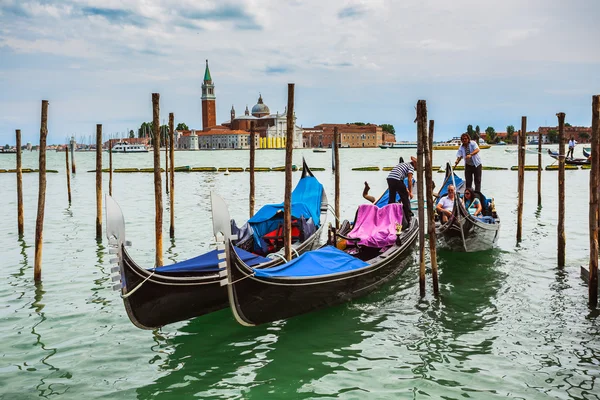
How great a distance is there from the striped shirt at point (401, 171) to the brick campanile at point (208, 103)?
103519mm

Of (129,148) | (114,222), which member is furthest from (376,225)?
(129,148)

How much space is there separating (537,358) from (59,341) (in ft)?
12.0

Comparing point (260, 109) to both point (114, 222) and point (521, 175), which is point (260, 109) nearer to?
point (521, 175)

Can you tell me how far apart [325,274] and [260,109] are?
110103mm

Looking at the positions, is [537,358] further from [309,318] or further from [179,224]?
[179,224]

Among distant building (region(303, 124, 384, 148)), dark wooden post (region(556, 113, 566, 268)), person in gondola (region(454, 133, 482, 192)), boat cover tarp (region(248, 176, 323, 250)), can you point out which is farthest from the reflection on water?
distant building (region(303, 124, 384, 148))

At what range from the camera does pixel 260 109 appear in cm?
11319

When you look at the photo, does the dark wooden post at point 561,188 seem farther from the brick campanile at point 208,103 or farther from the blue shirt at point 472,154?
the brick campanile at point 208,103

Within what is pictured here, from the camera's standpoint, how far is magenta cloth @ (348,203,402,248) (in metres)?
6.44

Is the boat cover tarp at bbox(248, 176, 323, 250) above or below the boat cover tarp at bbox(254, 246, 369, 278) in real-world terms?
above

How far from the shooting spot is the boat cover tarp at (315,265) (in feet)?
15.1

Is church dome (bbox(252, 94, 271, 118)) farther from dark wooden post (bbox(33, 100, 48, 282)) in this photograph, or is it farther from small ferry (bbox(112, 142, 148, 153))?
dark wooden post (bbox(33, 100, 48, 282))

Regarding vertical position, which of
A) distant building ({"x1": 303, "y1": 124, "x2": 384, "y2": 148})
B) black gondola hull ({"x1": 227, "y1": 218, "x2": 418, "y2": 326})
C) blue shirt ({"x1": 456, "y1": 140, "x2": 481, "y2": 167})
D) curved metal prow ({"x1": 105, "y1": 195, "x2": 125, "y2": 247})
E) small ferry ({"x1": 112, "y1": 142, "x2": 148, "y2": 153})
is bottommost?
black gondola hull ({"x1": 227, "y1": 218, "x2": 418, "y2": 326})

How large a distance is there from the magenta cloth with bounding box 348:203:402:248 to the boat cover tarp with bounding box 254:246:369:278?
94cm
